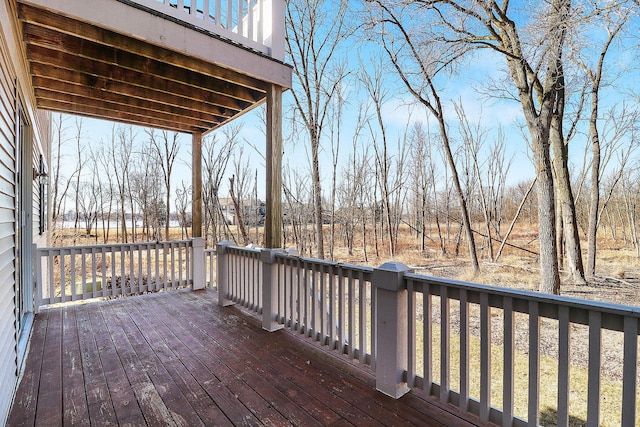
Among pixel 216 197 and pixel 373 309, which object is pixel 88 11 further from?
pixel 216 197

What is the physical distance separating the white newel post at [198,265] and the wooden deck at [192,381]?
5.55 ft

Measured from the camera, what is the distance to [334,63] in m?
10.0

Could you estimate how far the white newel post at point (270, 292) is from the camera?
3480mm

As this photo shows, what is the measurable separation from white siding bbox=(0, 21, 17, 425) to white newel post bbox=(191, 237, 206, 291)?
2.94m

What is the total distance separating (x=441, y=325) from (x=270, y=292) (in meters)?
1.95

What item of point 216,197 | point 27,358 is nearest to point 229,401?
point 27,358

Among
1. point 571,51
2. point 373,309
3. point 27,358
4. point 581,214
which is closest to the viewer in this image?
point 373,309

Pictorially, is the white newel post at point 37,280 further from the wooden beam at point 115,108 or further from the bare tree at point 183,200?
the bare tree at point 183,200

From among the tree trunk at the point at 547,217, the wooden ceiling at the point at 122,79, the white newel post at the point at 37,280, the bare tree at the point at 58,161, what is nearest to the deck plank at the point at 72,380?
the white newel post at the point at 37,280

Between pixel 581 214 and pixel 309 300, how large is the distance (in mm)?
21776

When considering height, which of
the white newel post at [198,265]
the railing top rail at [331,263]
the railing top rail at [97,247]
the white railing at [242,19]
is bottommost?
the white newel post at [198,265]

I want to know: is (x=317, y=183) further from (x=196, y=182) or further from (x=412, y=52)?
(x=196, y=182)

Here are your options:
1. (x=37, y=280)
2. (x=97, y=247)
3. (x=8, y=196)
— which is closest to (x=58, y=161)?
(x=97, y=247)

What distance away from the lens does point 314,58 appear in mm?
9734
